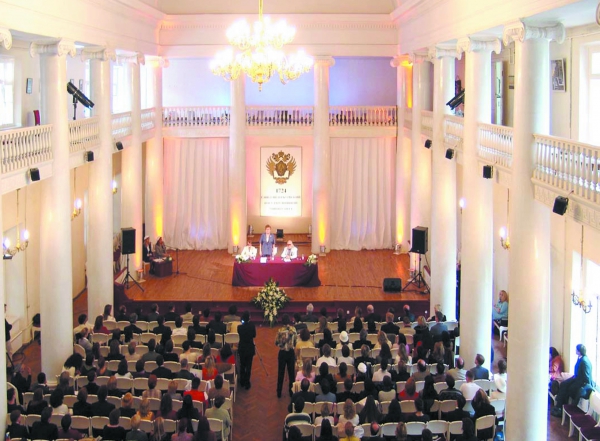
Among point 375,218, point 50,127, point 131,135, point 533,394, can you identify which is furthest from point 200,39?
point 533,394

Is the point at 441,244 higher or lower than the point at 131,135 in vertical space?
lower

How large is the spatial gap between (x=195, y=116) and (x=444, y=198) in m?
10.4

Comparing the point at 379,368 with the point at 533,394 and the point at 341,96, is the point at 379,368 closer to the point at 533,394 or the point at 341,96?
the point at 533,394

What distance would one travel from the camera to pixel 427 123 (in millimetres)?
20562

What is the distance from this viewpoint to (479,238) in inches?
579

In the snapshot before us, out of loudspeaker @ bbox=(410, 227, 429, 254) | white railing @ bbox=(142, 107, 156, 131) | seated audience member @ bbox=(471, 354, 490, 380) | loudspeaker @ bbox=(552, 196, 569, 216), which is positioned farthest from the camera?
white railing @ bbox=(142, 107, 156, 131)

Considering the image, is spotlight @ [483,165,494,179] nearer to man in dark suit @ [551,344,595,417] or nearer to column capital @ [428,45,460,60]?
man in dark suit @ [551,344,595,417]

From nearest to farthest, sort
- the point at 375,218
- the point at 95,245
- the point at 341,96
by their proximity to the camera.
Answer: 1. the point at 95,245
2. the point at 375,218
3. the point at 341,96

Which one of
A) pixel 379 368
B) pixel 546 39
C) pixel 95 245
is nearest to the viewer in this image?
pixel 546 39

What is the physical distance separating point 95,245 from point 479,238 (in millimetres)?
8867

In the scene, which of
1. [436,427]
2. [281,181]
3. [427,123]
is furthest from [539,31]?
[281,181]

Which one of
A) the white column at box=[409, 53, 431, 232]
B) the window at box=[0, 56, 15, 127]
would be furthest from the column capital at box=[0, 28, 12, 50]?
the white column at box=[409, 53, 431, 232]

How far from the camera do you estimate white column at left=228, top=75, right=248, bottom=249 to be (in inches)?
944

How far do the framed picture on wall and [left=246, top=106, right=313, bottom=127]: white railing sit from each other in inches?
436
